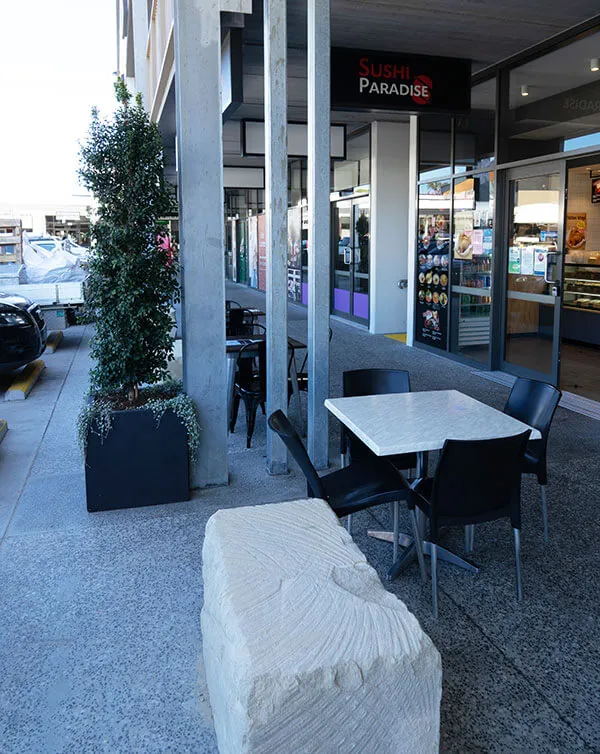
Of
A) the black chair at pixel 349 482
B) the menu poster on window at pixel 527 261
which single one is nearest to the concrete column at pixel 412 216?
the menu poster on window at pixel 527 261

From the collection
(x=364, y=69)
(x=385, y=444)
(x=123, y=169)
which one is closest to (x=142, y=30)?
(x=364, y=69)

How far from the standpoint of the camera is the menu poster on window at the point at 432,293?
10.3 m

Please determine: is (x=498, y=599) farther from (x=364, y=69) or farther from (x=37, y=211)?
(x=37, y=211)

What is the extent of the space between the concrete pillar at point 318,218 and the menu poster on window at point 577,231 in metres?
7.50

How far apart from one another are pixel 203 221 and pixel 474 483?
2.71 metres

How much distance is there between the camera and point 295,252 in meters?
18.0

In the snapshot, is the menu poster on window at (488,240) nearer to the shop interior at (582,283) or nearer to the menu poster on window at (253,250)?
the shop interior at (582,283)

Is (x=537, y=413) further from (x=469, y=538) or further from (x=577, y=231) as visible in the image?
(x=577, y=231)

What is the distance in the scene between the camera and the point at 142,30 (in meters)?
13.4

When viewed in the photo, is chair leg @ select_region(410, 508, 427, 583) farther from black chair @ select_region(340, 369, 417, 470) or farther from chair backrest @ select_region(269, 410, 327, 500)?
black chair @ select_region(340, 369, 417, 470)

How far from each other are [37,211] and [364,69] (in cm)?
4521

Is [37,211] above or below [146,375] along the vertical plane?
above

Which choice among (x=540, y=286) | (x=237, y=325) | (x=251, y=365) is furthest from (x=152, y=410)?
(x=540, y=286)

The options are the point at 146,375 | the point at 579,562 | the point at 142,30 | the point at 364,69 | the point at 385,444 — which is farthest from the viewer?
the point at 142,30
